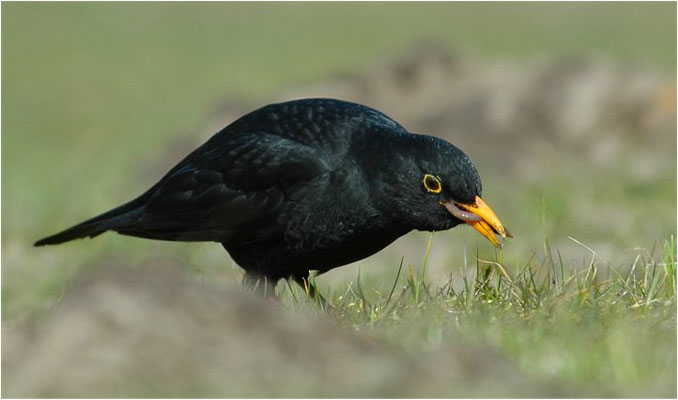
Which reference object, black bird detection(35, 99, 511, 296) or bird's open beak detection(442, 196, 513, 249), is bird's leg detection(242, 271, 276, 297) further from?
bird's open beak detection(442, 196, 513, 249)

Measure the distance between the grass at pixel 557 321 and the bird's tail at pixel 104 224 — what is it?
1.12m

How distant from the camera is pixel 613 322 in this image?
15.5 feet

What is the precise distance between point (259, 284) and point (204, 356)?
93.2 inches

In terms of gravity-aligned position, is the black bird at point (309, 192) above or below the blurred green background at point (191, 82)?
below

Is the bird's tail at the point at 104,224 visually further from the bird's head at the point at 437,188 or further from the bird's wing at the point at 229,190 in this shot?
the bird's head at the point at 437,188

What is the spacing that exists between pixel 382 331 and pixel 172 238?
7.03 ft

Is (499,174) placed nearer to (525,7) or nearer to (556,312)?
(556,312)

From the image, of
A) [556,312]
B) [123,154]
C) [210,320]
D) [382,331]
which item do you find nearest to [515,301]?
[556,312]

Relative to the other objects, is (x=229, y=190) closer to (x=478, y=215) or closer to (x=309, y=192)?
(x=309, y=192)

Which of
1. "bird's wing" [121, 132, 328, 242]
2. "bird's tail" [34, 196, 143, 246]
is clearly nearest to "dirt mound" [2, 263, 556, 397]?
"bird's wing" [121, 132, 328, 242]

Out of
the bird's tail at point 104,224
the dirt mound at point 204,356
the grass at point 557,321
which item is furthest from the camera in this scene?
the bird's tail at point 104,224

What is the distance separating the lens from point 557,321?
4.79 metres

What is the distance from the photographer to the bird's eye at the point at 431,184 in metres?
5.86

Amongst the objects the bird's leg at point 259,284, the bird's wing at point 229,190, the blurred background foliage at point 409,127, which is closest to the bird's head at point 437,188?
the bird's wing at point 229,190
